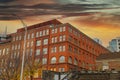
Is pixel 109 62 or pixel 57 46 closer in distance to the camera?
pixel 109 62

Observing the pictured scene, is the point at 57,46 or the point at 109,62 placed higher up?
the point at 57,46

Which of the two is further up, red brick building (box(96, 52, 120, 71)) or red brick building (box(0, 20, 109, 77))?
red brick building (box(0, 20, 109, 77))

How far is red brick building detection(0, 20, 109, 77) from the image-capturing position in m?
81.6

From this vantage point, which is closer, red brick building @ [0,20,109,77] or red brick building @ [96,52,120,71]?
red brick building @ [96,52,120,71]

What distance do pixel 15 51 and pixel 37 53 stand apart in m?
11.2

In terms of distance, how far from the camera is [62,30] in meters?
83.8

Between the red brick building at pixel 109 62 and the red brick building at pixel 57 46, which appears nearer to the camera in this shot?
the red brick building at pixel 109 62

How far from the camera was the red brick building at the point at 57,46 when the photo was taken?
8162 centimetres

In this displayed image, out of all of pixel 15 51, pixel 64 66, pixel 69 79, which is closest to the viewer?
pixel 69 79

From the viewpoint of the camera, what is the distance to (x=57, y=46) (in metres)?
84.1

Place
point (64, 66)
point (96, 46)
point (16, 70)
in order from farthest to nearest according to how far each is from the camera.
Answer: point (96, 46)
point (64, 66)
point (16, 70)

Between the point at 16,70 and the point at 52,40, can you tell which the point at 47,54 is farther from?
the point at 16,70

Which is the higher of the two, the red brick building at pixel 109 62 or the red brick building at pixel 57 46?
the red brick building at pixel 57 46

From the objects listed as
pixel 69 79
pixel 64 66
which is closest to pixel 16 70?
pixel 69 79
